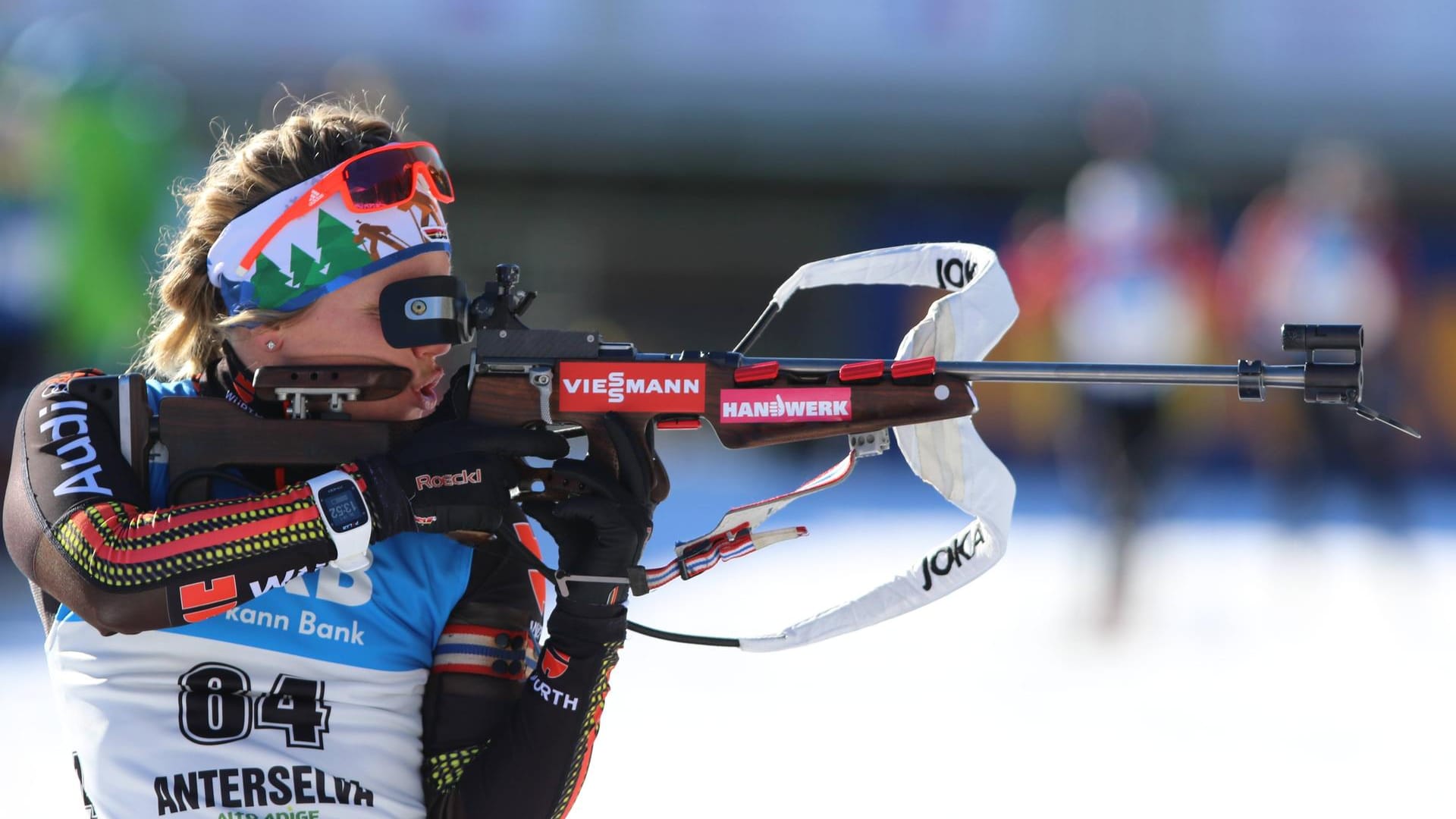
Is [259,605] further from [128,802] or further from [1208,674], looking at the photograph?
[1208,674]

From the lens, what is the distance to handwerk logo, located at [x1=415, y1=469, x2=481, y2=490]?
210cm

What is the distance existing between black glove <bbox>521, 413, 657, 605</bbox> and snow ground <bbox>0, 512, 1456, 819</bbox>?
193 centimetres

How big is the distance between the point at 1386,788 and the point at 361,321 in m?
3.38

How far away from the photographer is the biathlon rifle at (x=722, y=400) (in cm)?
A: 220

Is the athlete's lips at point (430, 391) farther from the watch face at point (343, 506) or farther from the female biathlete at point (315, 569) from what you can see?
the watch face at point (343, 506)

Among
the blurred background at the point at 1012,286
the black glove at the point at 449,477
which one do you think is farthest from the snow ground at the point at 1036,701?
the black glove at the point at 449,477

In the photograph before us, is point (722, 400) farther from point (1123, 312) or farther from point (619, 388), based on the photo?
point (1123, 312)

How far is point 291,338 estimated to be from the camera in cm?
225

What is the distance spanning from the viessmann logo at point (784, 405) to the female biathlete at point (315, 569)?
0.20 meters

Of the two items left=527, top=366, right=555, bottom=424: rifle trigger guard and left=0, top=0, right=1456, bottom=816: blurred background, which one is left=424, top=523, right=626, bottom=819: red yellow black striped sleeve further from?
left=0, top=0, right=1456, bottom=816: blurred background

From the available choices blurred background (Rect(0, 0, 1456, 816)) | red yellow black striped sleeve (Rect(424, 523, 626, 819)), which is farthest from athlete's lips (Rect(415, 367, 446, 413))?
blurred background (Rect(0, 0, 1456, 816))

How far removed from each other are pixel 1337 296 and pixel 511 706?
19.0 feet

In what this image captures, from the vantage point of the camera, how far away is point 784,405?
A: 2344 mm

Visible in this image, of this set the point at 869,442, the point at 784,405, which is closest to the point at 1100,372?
the point at 869,442
